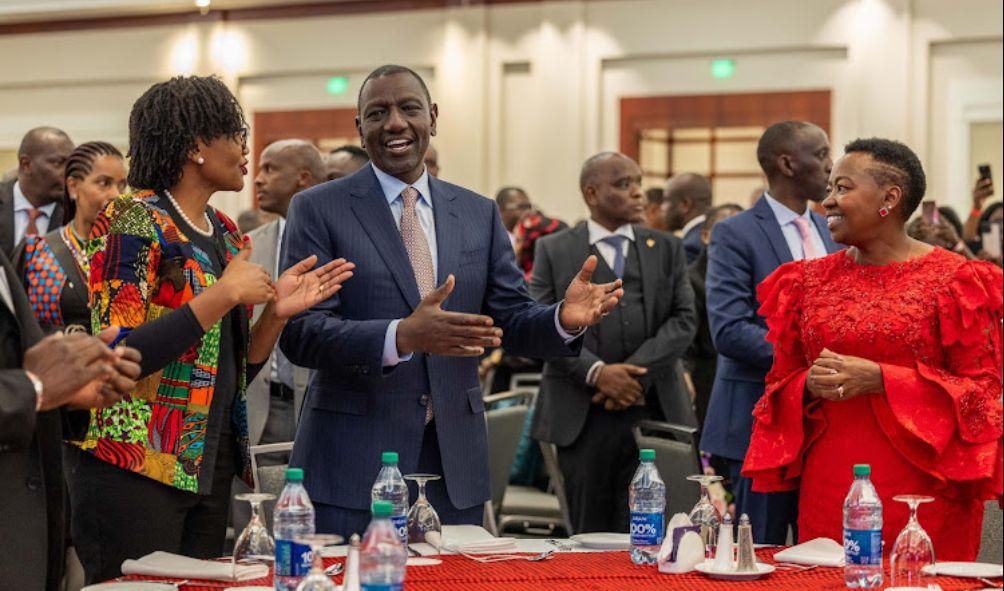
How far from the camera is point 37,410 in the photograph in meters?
2.79

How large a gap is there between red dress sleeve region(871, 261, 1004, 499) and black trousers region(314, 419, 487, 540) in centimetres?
120

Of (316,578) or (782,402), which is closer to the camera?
(316,578)

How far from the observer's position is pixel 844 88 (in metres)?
12.5

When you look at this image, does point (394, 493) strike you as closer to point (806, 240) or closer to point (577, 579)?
point (577, 579)

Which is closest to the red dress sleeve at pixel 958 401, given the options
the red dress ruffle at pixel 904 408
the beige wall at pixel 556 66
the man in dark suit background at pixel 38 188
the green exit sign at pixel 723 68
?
the red dress ruffle at pixel 904 408

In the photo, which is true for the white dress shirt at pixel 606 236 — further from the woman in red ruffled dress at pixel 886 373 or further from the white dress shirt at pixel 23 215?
the white dress shirt at pixel 23 215

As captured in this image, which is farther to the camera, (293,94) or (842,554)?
(293,94)

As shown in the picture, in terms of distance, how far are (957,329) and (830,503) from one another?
598 millimetres

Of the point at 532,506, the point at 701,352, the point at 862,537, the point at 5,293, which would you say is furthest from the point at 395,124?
the point at 701,352

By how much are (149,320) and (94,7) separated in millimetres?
12598

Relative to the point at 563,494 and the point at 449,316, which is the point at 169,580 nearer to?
the point at 449,316

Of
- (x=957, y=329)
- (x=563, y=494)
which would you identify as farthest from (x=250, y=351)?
(x=563, y=494)

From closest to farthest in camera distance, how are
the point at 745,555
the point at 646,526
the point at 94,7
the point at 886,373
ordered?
the point at 745,555 → the point at 646,526 → the point at 886,373 → the point at 94,7

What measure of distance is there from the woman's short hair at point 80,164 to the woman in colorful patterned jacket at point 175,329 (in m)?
2.03
